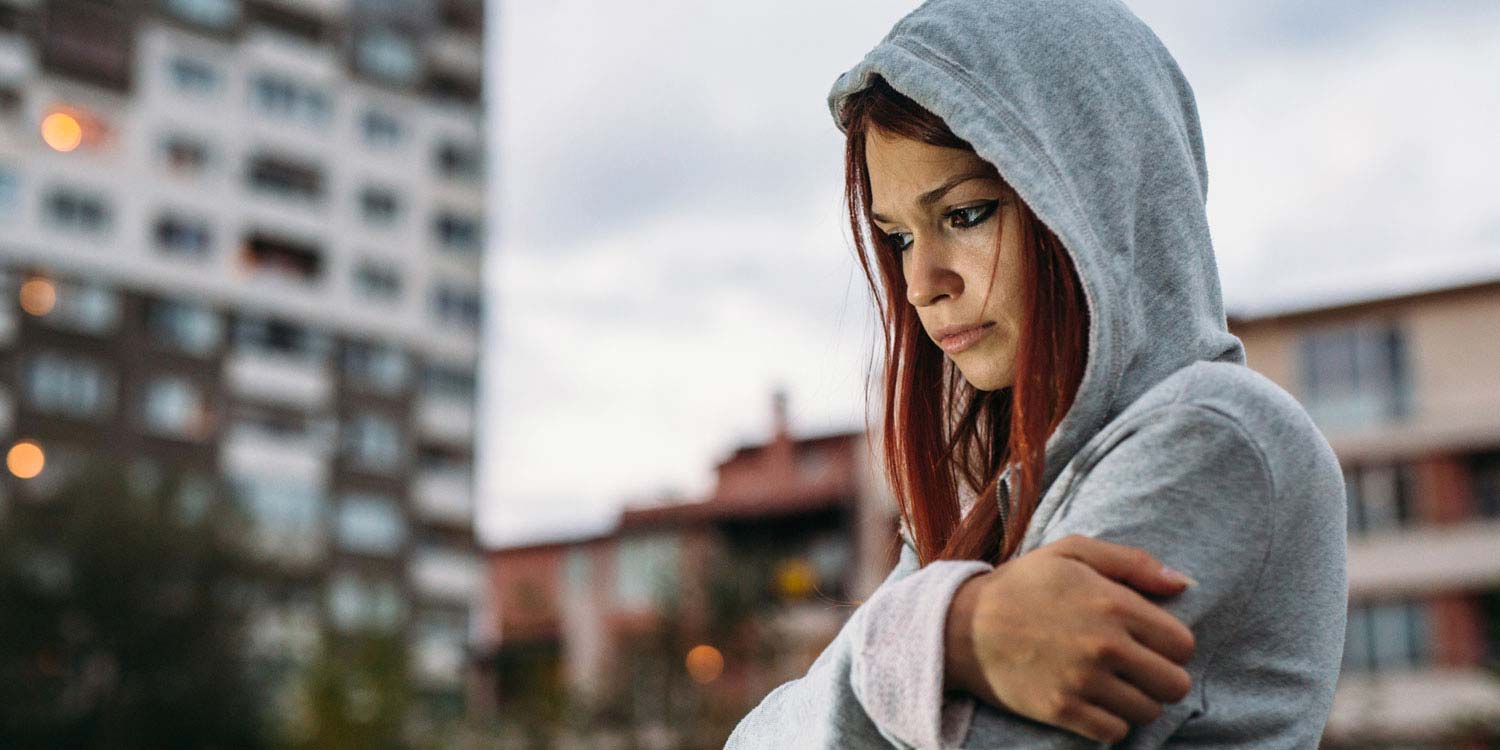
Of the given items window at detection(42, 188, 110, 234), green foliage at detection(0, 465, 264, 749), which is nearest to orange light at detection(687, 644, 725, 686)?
green foliage at detection(0, 465, 264, 749)

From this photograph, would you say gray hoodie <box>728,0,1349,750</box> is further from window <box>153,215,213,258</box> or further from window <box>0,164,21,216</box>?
window <box>153,215,213,258</box>

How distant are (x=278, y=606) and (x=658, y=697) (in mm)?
7467

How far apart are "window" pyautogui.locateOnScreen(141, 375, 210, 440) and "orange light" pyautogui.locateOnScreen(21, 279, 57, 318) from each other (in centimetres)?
324

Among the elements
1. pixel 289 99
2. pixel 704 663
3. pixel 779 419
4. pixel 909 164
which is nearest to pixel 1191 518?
pixel 909 164

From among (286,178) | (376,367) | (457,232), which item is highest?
(286,178)

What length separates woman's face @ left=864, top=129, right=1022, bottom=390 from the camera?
169 cm

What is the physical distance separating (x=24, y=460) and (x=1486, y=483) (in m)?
32.5

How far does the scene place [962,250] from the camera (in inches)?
68.0

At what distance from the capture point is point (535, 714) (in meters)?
33.9

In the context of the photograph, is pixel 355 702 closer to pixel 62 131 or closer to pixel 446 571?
pixel 62 131

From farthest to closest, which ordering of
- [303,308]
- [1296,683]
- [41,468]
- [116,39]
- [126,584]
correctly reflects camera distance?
1. [303,308]
2. [116,39]
3. [41,468]
4. [126,584]
5. [1296,683]

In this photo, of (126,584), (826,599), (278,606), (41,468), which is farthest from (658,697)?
(826,599)

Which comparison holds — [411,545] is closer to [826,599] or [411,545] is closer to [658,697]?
[658,697]

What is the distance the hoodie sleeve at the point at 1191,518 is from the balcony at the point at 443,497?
168 feet
